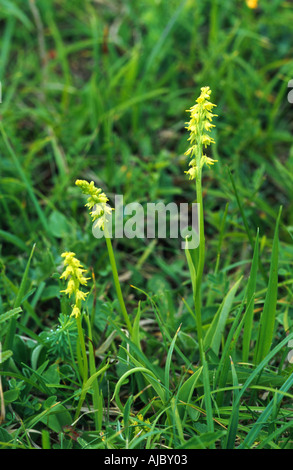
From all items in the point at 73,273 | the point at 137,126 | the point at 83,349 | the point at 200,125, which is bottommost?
the point at 83,349

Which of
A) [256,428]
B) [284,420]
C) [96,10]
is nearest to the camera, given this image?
[256,428]

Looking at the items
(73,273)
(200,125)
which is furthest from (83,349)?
(200,125)

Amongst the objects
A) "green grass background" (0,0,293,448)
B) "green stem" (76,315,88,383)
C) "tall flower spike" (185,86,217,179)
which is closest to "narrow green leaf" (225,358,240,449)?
"green grass background" (0,0,293,448)

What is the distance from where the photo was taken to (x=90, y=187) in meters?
1.22

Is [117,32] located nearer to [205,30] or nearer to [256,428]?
[205,30]

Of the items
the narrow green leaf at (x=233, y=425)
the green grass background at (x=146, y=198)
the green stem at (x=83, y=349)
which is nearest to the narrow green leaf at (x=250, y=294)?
the green grass background at (x=146, y=198)

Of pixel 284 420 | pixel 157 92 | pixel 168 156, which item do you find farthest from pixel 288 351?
pixel 157 92

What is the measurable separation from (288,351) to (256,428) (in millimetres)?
335

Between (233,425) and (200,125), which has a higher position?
(200,125)

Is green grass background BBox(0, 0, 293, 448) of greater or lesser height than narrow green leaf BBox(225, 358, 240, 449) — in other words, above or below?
above

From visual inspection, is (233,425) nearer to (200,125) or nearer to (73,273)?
(73,273)

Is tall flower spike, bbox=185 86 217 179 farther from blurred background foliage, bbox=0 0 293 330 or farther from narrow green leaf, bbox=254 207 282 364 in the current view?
blurred background foliage, bbox=0 0 293 330

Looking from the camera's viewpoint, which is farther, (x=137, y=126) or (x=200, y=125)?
(x=137, y=126)

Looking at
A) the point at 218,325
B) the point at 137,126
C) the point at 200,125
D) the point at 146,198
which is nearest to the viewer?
the point at 200,125
